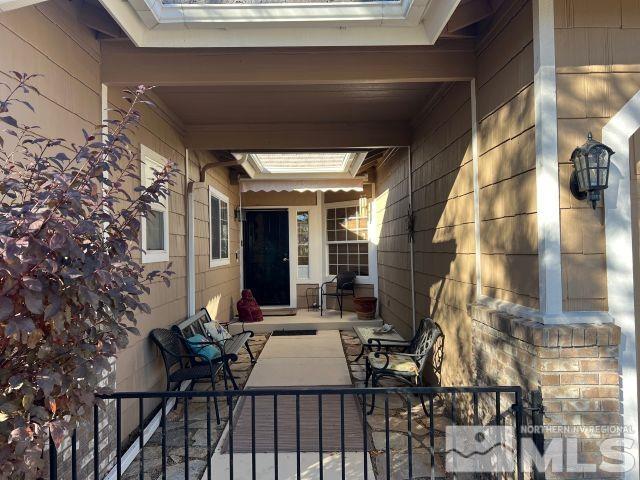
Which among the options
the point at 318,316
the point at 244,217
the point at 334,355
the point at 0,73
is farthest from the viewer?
the point at 244,217

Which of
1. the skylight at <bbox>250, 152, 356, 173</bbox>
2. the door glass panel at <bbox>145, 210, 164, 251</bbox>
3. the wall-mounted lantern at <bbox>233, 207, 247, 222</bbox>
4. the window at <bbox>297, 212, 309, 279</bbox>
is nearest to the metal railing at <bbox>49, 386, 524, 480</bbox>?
the door glass panel at <bbox>145, 210, 164, 251</bbox>

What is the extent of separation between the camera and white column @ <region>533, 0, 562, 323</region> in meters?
1.98

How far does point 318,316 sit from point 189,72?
5155 millimetres

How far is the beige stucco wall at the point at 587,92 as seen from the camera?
1.99 m

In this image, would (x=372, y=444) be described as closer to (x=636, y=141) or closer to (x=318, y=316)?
(x=636, y=141)

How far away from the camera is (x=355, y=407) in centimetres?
358

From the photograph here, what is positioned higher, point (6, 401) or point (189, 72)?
point (189, 72)

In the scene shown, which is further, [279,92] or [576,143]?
[279,92]

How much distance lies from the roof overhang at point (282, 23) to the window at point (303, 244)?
563 cm

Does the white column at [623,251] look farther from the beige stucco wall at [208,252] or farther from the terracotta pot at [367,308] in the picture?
the terracotta pot at [367,308]

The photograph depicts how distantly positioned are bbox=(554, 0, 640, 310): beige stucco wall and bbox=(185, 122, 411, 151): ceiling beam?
106 inches

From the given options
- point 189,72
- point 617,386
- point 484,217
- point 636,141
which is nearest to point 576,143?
point 636,141

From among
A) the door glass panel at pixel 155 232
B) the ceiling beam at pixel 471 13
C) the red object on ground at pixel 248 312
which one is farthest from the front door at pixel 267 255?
the ceiling beam at pixel 471 13

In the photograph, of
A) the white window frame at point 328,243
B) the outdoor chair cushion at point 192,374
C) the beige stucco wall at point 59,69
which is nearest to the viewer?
the beige stucco wall at point 59,69
